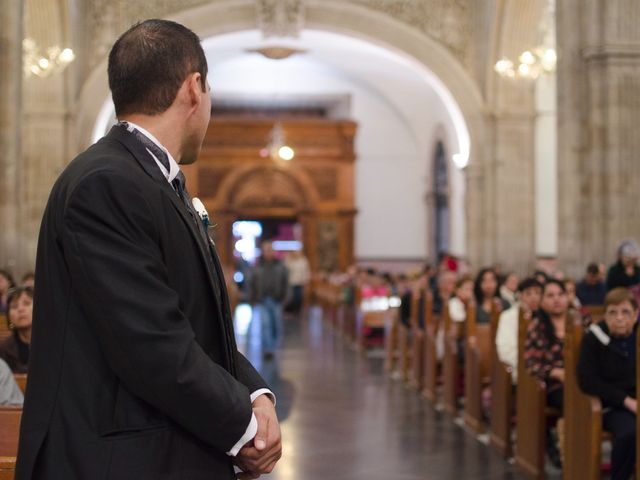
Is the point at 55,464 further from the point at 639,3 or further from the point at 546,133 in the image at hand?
the point at 546,133

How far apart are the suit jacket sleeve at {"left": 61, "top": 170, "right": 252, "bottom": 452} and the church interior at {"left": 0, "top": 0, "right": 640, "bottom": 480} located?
625 millimetres

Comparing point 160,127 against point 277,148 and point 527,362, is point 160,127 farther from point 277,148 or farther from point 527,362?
point 277,148

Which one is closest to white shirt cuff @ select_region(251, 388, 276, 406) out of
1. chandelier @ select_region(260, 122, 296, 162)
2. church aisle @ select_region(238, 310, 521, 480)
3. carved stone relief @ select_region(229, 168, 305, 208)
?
church aisle @ select_region(238, 310, 521, 480)

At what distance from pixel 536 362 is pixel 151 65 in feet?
17.5

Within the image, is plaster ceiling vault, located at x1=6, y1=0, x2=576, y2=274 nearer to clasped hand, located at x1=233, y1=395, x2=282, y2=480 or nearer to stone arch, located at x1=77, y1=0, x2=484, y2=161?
stone arch, located at x1=77, y1=0, x2=484, y2=161

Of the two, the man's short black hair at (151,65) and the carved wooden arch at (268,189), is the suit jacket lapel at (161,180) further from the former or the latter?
the carved wooden arch at (268,189)

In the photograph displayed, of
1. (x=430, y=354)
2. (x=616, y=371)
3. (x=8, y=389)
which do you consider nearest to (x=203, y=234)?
(x=8, y=389)

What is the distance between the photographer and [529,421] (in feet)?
22.7

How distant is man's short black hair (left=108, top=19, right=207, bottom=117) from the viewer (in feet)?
6.97

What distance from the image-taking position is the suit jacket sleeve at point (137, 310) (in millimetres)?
1957

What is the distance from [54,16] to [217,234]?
1128cm

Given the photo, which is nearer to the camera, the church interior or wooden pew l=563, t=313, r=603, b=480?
wooden pew l=563, t=313, r=603, b=480

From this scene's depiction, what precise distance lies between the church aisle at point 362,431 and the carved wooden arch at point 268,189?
1418 cm

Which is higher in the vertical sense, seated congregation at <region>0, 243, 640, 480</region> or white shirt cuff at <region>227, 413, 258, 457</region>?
white shirt cuff at <region>227, 413, 258, 457</region>
